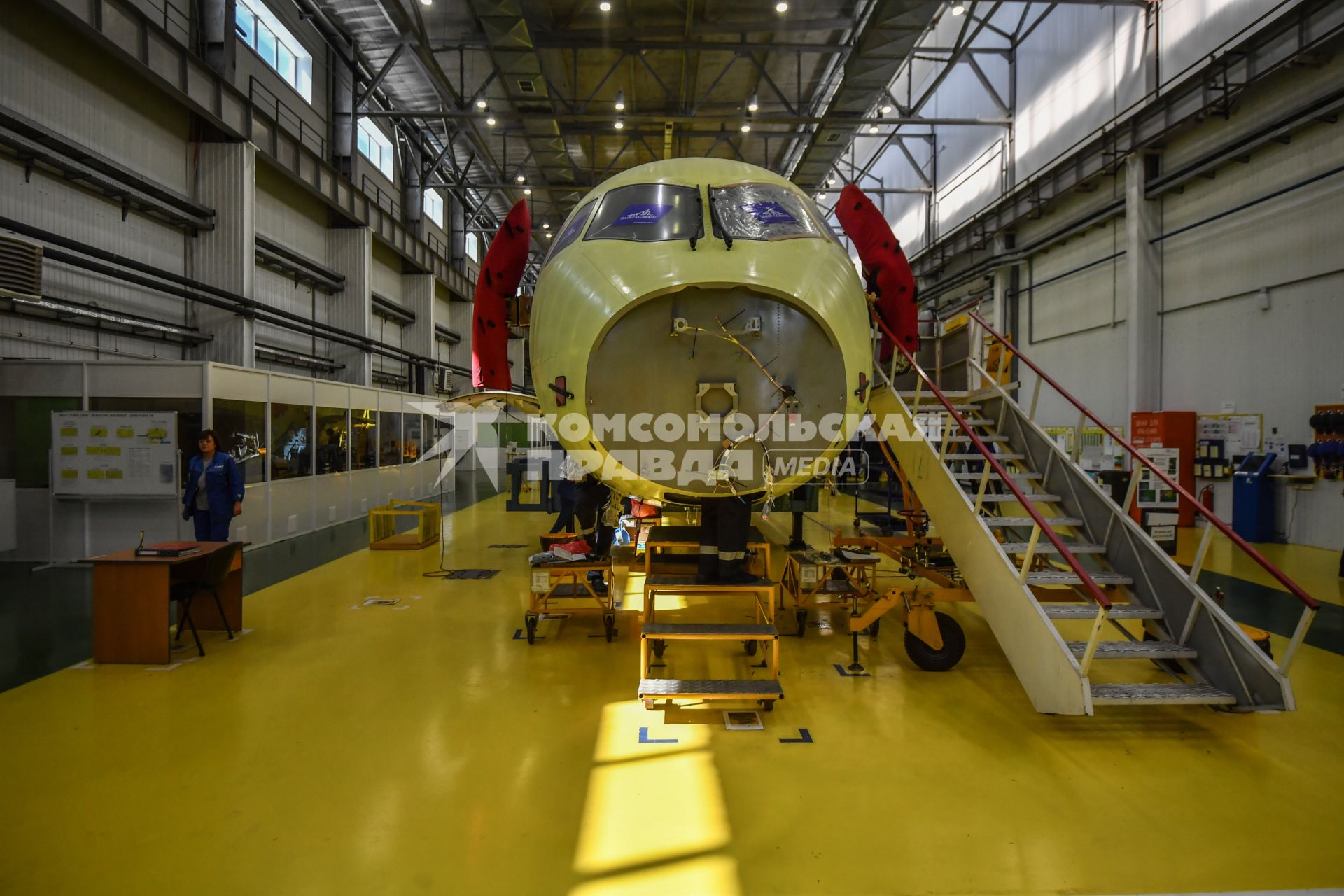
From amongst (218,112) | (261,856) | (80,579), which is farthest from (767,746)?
(218,112)

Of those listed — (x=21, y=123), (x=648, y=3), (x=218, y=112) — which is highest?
(x=648, y=3)

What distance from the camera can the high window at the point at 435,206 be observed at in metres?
28.4

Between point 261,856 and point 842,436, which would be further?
point 842,436

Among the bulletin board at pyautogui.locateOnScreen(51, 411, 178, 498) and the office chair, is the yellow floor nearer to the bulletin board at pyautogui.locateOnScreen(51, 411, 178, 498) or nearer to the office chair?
the office chair

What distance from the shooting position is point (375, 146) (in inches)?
915

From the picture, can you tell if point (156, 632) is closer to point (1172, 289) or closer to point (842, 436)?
point (842, 436)

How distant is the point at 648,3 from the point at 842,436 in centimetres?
1568

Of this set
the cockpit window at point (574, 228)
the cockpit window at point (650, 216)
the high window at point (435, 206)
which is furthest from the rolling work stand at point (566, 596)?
the high window at point (435, 206)

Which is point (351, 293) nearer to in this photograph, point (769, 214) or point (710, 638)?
point (769, 214)

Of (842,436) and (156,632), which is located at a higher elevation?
(842,436)

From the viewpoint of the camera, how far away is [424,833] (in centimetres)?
357

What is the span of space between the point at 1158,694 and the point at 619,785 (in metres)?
3.80

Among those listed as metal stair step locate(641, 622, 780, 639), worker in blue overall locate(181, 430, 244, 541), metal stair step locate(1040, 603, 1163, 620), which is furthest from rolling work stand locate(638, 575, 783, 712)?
worker in blue overall locate(181, 430, 244, 541)

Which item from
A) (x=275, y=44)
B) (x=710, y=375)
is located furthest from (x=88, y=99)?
(x=710, y=375)
